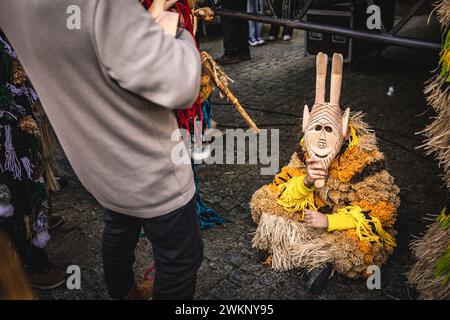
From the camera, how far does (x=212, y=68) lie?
207 centimetres

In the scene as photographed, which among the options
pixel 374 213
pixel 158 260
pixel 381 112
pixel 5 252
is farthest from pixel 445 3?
pixel 381 112

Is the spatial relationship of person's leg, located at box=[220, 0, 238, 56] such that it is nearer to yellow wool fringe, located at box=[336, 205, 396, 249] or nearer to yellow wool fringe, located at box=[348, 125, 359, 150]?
yellow wool fringe, located at box=[348, 125, 359, 150]

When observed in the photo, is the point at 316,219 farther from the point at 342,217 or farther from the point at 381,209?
the point at 381,209

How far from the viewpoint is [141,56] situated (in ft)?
3.85

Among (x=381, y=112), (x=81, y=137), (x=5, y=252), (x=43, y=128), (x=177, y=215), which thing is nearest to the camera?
(x=5, y=252)

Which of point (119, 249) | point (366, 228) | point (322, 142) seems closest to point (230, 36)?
point (322, 142)

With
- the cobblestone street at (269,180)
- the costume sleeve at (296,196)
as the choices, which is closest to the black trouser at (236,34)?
the cobblestone street at (269,180)

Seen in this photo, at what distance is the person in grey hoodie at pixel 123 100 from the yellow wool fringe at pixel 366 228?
0.99 meters

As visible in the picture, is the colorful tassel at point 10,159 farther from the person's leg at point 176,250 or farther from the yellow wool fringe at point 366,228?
the yellow wool fringe at point 366,228

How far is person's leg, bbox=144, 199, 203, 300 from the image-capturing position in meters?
1.50

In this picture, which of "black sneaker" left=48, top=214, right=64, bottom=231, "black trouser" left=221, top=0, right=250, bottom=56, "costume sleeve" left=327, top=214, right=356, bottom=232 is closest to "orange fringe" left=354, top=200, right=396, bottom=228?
"costume sleeve" left=327, top=214, right=356, bottom=232

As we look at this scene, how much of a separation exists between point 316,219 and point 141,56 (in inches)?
56.0

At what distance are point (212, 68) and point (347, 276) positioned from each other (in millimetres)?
1300
